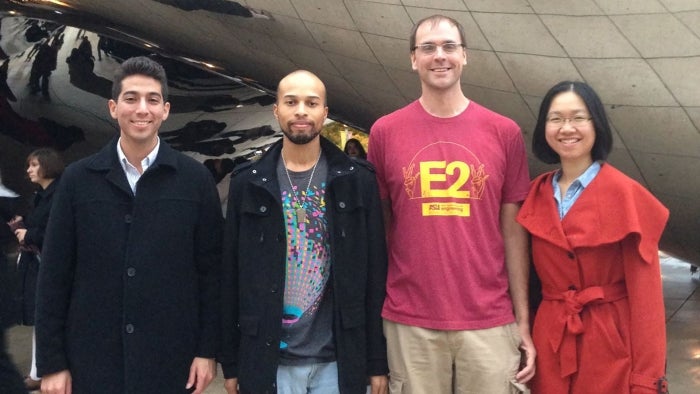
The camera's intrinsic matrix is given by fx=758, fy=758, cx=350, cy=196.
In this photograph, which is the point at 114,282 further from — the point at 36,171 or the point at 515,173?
the point at 36,171

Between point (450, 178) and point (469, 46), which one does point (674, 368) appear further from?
point (450, 178)

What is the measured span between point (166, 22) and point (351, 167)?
5539 millimetres

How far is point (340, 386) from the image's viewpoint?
2.64 metres

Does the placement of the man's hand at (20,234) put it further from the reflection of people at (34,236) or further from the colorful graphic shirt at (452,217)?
the colorful graphic shirt at (452,217)

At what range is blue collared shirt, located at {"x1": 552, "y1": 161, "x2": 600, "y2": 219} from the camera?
2.66 meters

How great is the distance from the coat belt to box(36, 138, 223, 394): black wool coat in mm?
1313

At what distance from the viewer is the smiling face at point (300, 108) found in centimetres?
268

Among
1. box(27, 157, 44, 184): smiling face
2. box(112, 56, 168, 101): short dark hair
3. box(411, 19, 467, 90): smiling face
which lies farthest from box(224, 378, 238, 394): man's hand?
box(27, 157, 44, 184): smiling face

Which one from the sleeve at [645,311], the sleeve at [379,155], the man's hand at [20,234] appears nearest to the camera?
the sleeve at [645,311]

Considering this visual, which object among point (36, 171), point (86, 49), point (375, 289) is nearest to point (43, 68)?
point (86, 49)

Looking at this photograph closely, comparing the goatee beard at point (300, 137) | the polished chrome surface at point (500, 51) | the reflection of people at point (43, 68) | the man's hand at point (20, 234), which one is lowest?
the man's hand at point (20, 234)

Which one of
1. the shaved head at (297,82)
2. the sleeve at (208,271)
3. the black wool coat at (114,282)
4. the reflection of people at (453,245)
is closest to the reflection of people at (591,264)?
the reflection of people at (453,245)

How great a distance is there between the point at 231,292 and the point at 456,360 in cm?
84

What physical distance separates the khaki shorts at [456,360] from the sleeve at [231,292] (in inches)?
22.8
